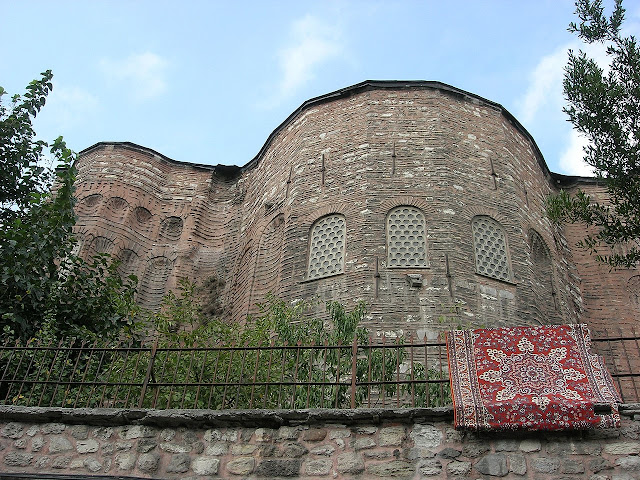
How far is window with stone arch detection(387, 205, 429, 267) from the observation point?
37.4 ft

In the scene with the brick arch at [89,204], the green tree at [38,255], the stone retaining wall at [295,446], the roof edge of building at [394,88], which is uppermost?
the roof edge of building at [394,88]

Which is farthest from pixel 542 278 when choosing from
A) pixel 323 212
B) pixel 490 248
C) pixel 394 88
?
pixel 394 88

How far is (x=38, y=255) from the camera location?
964cm

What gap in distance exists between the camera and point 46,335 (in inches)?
332

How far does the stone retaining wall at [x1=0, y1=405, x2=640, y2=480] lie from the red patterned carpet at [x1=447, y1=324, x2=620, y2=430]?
6.8 inches

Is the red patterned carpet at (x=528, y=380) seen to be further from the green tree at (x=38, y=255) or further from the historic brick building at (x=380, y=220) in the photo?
the green tree at (x=38, y=255)

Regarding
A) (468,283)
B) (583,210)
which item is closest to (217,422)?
(583,210)

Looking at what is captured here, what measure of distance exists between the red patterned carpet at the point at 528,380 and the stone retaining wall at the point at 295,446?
0.17 metres

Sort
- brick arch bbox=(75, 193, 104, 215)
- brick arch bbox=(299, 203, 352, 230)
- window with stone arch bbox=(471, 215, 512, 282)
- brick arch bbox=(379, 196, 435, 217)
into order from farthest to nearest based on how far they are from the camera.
Answer: brick arch bbox=(75, 193, 104, 215) → brick arch bbox=(299, 203, 352, 230) → brick arch bbox=(379, 196, 435, 217) → window with stone arch bbox=(471, 215, 512, 282)

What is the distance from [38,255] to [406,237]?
608 centimetres

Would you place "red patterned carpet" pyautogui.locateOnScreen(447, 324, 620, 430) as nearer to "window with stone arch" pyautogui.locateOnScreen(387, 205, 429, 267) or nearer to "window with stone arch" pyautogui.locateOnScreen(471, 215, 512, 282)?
"window with stone arch" pyautogui.locateOnScreen(387, 205, 429, 267)

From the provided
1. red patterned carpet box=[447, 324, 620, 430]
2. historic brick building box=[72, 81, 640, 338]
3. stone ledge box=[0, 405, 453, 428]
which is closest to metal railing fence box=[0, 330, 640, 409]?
stone ledge box=[0, 405, 453, 428]

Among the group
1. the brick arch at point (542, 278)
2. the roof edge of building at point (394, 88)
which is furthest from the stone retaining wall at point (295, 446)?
the roof edge of building at point (394, 88)

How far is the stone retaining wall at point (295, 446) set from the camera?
5.65 m
